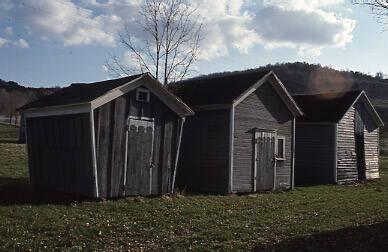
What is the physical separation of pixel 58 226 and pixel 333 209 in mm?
9442

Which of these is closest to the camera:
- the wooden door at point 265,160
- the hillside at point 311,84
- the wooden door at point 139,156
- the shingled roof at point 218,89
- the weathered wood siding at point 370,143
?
the wooden door at point 139,156

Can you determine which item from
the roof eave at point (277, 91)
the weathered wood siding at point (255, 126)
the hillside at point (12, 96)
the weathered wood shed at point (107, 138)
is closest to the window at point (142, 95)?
the weathered wood shed at point (107, 138)

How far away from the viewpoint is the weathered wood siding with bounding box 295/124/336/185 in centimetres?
2867

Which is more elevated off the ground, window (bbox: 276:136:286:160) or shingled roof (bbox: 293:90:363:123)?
shingled roof (bbox: 293:90:363:123)

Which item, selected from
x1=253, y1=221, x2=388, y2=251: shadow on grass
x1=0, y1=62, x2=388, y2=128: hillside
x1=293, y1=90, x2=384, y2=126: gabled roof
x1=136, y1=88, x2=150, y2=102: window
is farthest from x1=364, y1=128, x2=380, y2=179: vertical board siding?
x1=0, y1=62, x2=388, y2=128: hillside

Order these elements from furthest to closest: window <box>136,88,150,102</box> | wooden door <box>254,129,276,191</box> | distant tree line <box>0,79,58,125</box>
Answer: distant tree line <box>0,79,58,125</box>, wooden door <box>254,129,276,191</box>, window <box>136,88,150,102</box>

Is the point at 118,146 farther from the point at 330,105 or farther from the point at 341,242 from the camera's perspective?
the point at 330,105

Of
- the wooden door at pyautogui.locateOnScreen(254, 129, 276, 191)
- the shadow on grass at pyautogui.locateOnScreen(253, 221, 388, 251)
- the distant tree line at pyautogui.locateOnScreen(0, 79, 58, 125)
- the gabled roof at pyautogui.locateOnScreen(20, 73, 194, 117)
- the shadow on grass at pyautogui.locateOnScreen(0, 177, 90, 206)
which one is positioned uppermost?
the distant tree line at pyautogui.locateOnScreen(0, 79, 58, 125)

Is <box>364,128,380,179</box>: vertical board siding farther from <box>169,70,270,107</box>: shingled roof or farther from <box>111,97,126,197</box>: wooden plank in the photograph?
<box>111,97,126,197</box>: wooden plank

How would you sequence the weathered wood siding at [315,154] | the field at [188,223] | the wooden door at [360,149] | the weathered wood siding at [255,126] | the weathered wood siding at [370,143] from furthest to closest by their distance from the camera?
the weathered wood siding at [370,143], the wooden door at [360,149], the weathered wood siding at [315,154], the weathered wood siding at [255,126], the field at [188,223]

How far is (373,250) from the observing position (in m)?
10.9

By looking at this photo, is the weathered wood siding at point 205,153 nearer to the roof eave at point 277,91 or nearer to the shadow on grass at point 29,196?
the roof eave at point 277,91

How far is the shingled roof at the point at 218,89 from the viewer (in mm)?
21469

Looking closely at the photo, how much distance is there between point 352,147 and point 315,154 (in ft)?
8.69
